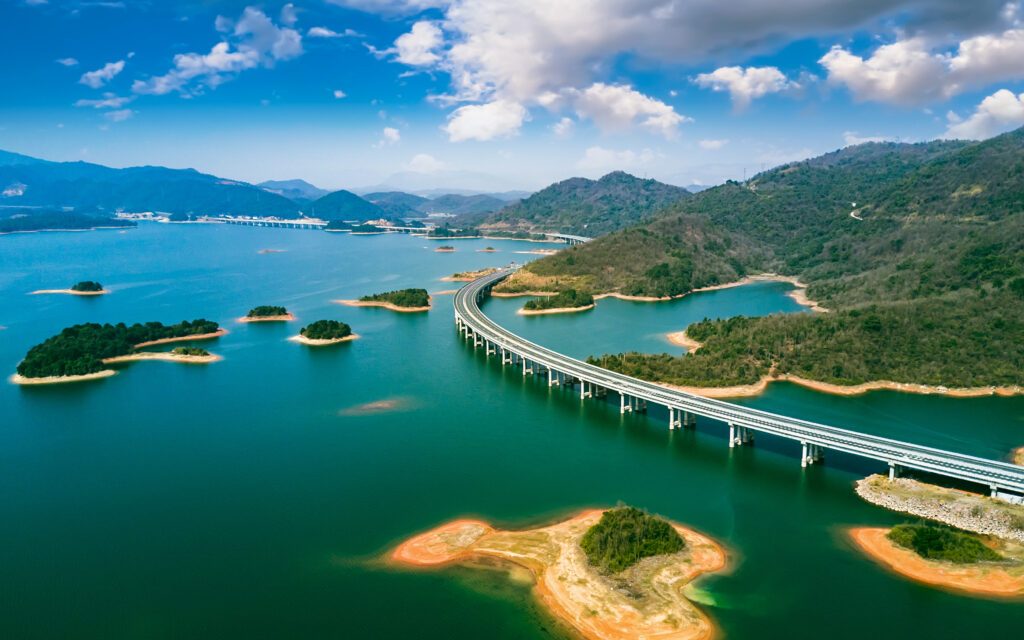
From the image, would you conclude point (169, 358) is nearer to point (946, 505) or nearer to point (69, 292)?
point (69, 292)

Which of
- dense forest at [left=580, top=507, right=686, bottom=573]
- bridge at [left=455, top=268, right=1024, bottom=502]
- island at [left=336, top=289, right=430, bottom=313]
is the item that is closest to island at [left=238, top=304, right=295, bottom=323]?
island at [left=336, top=289, right=430, bottom=313]

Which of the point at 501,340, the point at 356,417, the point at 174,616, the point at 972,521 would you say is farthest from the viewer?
the point at 501,340

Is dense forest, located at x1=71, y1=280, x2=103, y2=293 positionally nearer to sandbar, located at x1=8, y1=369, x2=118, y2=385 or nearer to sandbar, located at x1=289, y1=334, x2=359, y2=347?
sandbar, located at x1=8, y1=369, x2=118, y2=385

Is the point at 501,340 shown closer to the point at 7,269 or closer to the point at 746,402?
the point at 746,402

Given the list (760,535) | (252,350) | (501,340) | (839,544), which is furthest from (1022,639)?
(252,350)

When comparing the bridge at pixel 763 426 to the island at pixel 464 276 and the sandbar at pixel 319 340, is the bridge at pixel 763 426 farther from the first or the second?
the island at pixel 464 276

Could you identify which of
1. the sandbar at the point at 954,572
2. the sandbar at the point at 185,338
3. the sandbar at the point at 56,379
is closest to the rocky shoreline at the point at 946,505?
the sandbar at the point at 954,572
